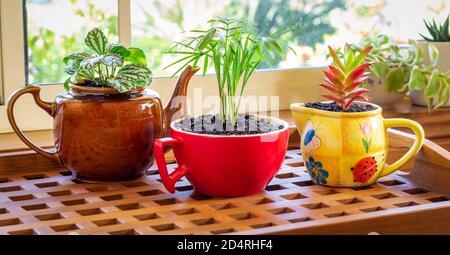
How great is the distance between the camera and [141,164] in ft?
4.40

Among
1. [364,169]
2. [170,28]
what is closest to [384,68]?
[170,28]

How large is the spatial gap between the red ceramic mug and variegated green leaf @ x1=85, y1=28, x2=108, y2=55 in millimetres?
189

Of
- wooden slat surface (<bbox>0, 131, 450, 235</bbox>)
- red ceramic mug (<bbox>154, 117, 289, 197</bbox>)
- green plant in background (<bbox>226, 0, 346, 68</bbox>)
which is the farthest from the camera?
green plant in background (<bbox>226, 0, 346, 68</bbox>)

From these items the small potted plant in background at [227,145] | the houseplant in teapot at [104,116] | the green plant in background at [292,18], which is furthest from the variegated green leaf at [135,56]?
the green plant in background at [292,18]

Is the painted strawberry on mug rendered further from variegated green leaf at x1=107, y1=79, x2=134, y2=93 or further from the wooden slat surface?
variegated green leaf at x1=107, y1=79, x2=134, y2=93

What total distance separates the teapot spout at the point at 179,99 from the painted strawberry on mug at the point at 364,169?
0.33 meters

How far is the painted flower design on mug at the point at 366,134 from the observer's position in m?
1.30

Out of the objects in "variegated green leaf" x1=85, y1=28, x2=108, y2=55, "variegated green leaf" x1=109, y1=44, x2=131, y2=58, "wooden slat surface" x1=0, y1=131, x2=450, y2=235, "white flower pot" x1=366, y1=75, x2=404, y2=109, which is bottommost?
"wooden slat surface" x1=0, y1=131, x2=450, y2=235

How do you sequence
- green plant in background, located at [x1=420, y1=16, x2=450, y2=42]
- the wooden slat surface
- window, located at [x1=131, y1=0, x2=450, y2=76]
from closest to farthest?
the wooden slat surface, window, located at [x1=131, y1=0, x2=450, y2=76], green plant in background, located at [x1=420, y1=16, x2=450, y2=42]

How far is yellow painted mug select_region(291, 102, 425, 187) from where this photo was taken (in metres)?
1.30

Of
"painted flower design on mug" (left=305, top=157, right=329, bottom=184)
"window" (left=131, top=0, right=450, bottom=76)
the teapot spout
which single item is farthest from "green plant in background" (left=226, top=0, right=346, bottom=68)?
"painted flower design on mug" (left=305, top=157, right=329, bottom=184)

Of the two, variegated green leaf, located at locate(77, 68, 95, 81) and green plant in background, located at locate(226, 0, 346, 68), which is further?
green plant in background, located at locate(226, 0, 346, 68)

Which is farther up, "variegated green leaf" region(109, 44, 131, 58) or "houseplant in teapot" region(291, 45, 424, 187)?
"variegated green leaf" region(109, 44, 131, 58)

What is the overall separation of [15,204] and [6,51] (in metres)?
0.44
